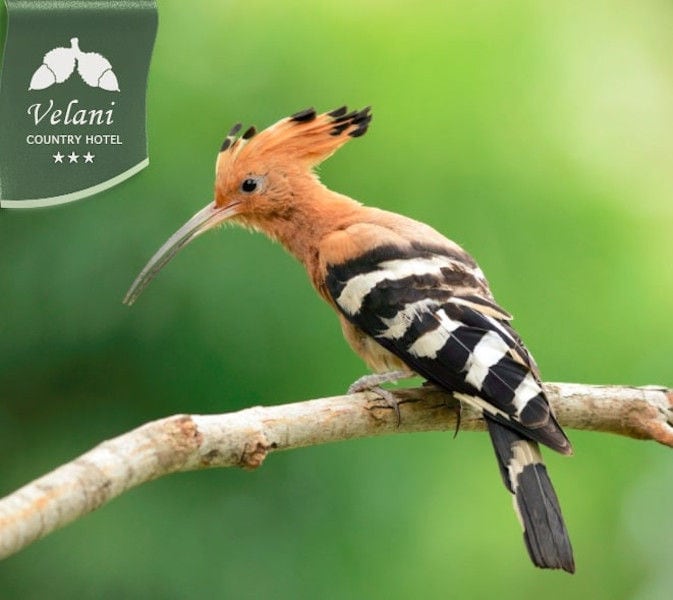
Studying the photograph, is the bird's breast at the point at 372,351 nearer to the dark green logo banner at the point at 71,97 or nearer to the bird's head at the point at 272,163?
the bird's head at the point at 272,163

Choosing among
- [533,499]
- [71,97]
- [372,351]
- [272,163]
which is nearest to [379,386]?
[372,351]

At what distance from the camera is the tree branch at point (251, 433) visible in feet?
4.14

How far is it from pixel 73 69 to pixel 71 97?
54 millimetres

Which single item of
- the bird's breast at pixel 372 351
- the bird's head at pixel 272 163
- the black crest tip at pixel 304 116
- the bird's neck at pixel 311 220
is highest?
the black crest tip at pixel 304 116

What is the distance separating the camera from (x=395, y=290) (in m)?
1.90

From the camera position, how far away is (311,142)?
213cm

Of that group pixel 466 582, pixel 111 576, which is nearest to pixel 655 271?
pixel 466 582

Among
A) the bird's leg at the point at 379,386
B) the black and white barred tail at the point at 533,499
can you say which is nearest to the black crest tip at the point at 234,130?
the bird's leg at the point at 379,386

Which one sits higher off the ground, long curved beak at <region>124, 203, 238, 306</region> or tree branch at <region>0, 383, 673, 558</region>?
long curved beak at <region>124, 203, 238, 306</region>

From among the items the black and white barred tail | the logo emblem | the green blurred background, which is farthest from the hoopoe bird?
the logo emblem

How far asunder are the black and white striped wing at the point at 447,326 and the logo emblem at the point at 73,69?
0.72m

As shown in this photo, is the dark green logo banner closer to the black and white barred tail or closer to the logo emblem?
the logo emblem

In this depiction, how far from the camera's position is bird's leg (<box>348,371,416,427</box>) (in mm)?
1804

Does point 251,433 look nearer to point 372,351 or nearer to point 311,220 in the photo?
point 372,351
